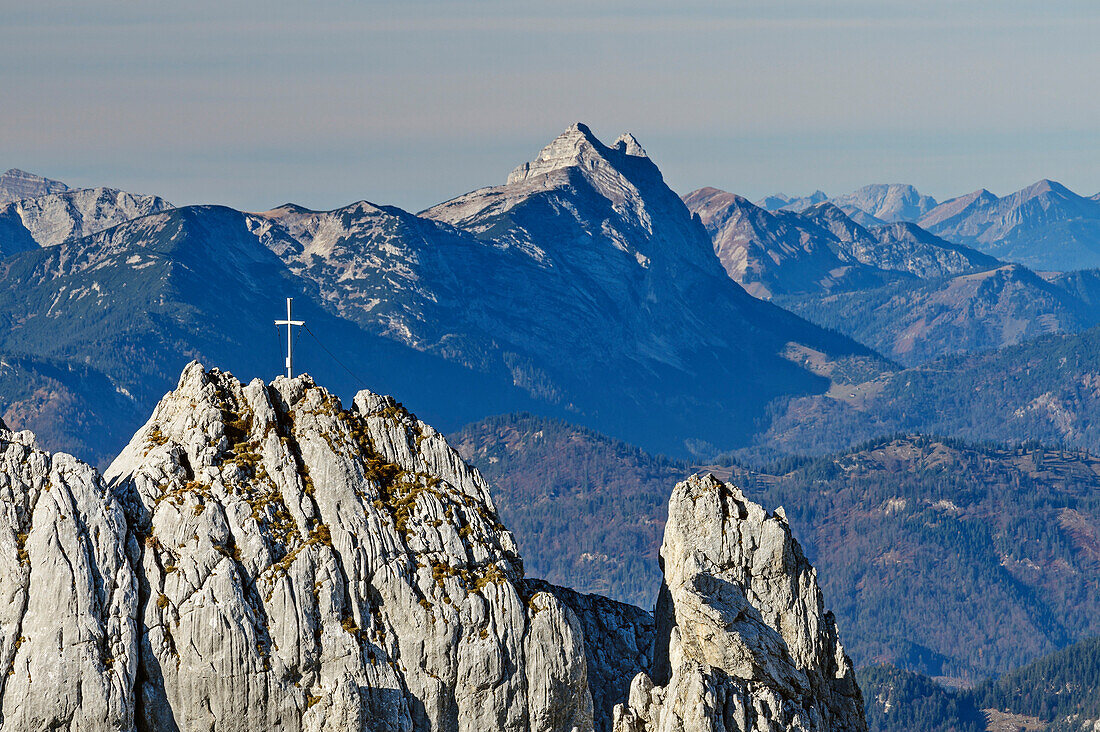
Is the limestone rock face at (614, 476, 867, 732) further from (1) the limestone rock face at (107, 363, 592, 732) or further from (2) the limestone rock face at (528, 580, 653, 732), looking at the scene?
(1) the limestone rock face at (107, 363, 592, 732)

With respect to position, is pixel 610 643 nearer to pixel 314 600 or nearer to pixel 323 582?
pixel 323 582

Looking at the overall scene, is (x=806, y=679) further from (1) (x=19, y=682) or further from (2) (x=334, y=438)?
(1) (x=19, y=682)

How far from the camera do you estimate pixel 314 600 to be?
66.9m

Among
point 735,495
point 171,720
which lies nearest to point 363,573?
point 171,720

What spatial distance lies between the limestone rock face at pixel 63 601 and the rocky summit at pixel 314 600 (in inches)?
3.0

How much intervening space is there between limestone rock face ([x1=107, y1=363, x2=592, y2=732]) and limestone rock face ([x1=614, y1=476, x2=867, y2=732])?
20.3ft

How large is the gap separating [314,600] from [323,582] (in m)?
0.81

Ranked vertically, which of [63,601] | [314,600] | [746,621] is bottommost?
[746,621]

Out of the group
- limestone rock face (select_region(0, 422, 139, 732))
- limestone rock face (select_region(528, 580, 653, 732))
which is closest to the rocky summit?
limestone rock face (select_region(0, 422, 139, 732))

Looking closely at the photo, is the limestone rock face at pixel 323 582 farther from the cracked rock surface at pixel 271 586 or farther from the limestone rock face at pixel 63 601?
the limestone rock face at pixel 63 601

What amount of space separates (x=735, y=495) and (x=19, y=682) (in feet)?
115

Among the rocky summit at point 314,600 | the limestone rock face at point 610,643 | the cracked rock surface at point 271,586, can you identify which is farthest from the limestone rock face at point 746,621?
the cracked rock surface at point 271,586

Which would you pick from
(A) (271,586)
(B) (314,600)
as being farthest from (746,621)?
(A) (271,586)

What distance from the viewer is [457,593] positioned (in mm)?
69062
